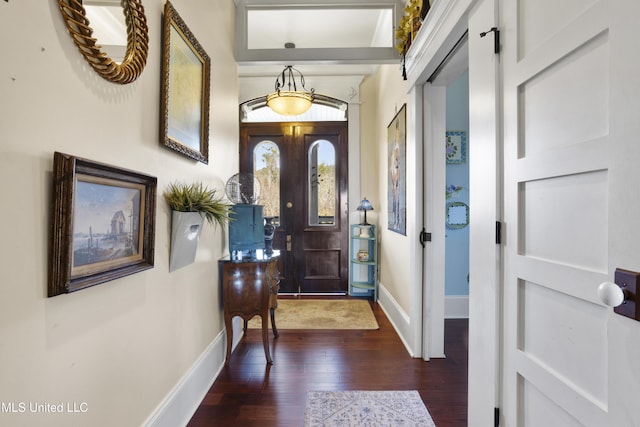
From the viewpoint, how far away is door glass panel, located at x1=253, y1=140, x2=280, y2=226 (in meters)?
4.50

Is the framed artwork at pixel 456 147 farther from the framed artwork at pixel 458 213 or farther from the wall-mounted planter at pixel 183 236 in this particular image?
the wall-mounted planter at pixel 183 236

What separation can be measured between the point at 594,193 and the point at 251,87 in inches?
177

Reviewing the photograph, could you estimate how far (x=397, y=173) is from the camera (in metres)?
3.08

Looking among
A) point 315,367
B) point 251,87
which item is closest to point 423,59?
point 315,367

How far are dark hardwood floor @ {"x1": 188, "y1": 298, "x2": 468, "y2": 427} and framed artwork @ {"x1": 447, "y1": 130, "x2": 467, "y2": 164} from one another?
73.2 inches

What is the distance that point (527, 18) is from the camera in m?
1.08

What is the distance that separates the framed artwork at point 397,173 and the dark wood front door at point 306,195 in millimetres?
1119

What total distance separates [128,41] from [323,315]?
10.1ft

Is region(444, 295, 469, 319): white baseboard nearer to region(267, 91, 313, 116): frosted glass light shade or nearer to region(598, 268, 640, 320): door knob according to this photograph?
region(267, 91, 313, 116): frosted glass light shade

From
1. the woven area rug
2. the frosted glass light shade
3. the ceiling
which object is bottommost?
the woven area rug

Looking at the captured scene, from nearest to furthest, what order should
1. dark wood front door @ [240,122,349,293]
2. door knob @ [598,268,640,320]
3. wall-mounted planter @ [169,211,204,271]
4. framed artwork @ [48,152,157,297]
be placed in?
door knob @ [598,268,640,320]
framed artwork @ [48,152,157,297]
wall-mounted planter @ [169,211,204,271]
dark wood front door @ [240,122,349,293]

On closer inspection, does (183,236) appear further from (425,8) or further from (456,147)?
(456,147)

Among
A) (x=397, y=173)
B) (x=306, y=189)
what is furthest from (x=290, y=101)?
(x=306, y=189)

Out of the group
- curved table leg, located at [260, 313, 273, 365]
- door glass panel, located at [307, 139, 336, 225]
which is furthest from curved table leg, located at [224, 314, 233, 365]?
door glass panel, located at [307, 139, 336, 225]
